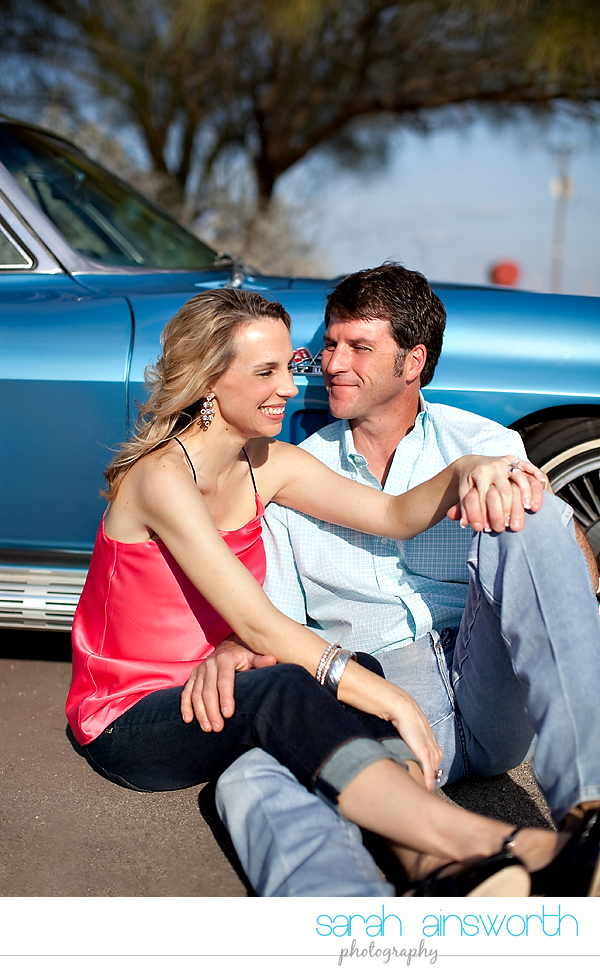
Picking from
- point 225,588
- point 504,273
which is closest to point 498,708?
point 225,588

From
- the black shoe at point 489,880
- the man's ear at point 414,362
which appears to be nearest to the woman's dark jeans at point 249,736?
the black shoe at point 489,880

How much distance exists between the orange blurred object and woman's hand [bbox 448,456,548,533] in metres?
14.0

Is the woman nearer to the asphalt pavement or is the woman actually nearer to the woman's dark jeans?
the woman's dark jeans

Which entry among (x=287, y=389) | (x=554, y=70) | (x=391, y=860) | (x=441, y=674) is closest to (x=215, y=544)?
(x=287, y=389)

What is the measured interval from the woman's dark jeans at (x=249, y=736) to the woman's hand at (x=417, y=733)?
0.07 feet

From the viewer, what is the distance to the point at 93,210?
349cm

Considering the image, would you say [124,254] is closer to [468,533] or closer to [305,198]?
[468,533]

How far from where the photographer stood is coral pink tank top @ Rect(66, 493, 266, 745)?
2.21 meters

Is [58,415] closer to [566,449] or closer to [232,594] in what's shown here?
[232,594]

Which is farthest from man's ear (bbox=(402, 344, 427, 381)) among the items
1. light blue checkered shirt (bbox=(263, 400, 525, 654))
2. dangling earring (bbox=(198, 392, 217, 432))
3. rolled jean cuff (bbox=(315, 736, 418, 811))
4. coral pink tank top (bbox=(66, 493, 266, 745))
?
rolled jean cuff (bbox=(315, 736, 418, 811))

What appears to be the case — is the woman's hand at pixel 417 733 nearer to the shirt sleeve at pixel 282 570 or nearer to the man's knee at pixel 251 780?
the man's knee at pixel 251 780

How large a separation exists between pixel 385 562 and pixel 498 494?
56 cm

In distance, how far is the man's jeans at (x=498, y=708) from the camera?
5.49ft
